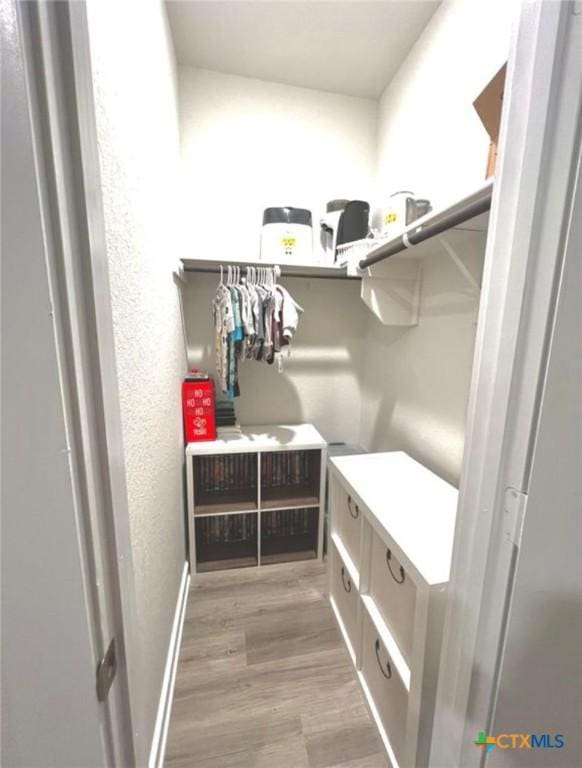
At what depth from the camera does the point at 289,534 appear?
1.98 meters

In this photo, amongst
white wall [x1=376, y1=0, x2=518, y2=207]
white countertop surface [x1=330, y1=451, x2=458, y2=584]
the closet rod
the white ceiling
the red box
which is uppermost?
the white ceiling

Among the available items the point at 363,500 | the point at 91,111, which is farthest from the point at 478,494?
the point at 91,111

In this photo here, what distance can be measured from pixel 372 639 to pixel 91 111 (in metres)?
1.52

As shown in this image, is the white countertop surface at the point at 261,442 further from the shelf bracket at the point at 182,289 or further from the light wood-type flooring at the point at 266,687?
the light wood-type flooring at the point at 266,687

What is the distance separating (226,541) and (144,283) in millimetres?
1654

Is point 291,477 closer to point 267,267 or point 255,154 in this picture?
point 267,267

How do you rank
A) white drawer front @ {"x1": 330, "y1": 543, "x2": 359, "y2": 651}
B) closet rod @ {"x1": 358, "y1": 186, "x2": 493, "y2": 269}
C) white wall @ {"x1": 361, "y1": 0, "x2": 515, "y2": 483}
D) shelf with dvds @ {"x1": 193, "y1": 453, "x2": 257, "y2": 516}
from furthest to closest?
shelf with dvds @ {"x1": 193, "y1": 453, "x2": 257, "y2": 516}
white drawer front @ {"x1": 330, "y1": 543, "x2": 359, "y2": 651}
white wall @ {"x1": 361, "y1": 0, "x2": 515, "y2": 483}
closet rod @ {"x1": 358, "y1": 186, "x2": 493, "y2": 269}

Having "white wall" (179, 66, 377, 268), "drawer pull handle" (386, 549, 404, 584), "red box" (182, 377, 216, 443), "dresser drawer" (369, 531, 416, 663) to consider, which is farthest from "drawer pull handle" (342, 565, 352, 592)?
"white wall" (179, 66, 377, 268)

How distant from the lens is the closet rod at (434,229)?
0.75m

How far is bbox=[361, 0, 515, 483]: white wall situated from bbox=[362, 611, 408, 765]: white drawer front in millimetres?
660

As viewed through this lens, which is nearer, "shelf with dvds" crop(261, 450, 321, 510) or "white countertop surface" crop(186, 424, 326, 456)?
"white countertop surface" crop(186, 424, 326, 456)

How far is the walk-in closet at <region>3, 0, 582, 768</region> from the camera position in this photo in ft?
1.12

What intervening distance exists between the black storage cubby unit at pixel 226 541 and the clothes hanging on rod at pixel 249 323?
0.86m

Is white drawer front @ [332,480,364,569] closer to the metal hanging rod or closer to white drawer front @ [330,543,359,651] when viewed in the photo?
white drawer front @ [330,543,359,651]
